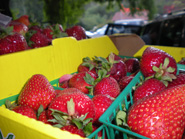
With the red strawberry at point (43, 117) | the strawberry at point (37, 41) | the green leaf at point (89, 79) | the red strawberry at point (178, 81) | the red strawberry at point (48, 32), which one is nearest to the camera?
the red strawberry at point (43, 117)

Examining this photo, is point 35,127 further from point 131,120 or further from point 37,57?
point 37,57

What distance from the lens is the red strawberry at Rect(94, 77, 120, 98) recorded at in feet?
2.94

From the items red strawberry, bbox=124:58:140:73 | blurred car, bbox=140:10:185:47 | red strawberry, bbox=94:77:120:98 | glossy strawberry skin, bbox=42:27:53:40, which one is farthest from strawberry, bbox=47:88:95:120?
blurred car, bbox=140:10:185:47

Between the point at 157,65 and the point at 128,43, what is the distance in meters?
0.82

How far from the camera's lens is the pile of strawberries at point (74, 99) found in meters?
0.60

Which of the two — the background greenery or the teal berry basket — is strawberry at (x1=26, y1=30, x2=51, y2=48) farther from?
the background greenery

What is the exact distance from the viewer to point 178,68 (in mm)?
1017

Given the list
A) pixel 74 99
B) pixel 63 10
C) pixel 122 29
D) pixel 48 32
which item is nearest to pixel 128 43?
pixel 48 32

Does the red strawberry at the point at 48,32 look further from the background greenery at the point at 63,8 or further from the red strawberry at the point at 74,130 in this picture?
the background greenery at the point at 63,8

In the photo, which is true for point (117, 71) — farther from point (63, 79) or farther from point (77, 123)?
point (77, 123)

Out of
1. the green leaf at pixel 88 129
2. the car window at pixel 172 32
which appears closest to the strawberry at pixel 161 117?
the green leaf at pixel 88 129

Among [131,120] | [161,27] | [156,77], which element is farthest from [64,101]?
[161,27]

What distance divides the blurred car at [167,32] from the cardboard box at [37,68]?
73.1 inches

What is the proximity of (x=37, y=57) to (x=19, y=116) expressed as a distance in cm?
58
